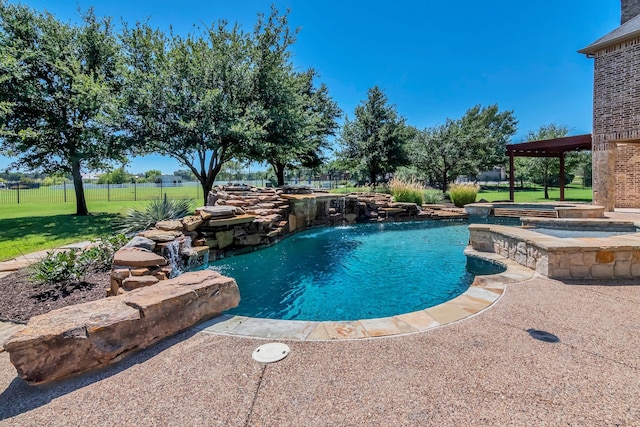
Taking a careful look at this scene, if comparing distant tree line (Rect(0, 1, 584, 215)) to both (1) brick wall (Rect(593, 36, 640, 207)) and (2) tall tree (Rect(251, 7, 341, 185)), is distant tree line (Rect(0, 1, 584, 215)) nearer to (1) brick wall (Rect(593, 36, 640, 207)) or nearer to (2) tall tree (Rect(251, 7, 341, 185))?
(2) tall tree (Rect(251, 7, 341, 185))

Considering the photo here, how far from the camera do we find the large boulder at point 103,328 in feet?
5.92

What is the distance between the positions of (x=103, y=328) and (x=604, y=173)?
13863 millimetres

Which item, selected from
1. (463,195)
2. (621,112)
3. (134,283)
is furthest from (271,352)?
(463,195)

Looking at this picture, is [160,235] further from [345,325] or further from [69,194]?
[69,194]

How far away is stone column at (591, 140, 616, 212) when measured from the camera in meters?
10.1

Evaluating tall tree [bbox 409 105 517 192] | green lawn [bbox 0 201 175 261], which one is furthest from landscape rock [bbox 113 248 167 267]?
tall tree [bbox 409 105 517 192]

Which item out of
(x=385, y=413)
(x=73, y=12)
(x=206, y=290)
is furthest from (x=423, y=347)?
(x=73, y=12)

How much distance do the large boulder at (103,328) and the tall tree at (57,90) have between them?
855 centimetres

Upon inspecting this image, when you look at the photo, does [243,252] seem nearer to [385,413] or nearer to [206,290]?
[206,290]

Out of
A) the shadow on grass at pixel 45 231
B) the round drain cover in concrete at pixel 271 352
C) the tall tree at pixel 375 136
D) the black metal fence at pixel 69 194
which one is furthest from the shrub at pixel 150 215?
the tall tree at pixel 375 136

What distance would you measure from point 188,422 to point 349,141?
18.0 m

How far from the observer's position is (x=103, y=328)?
2021 millimetres

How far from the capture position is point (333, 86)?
18328 mm

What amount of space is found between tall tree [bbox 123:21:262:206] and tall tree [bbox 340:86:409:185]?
9.02 meters
